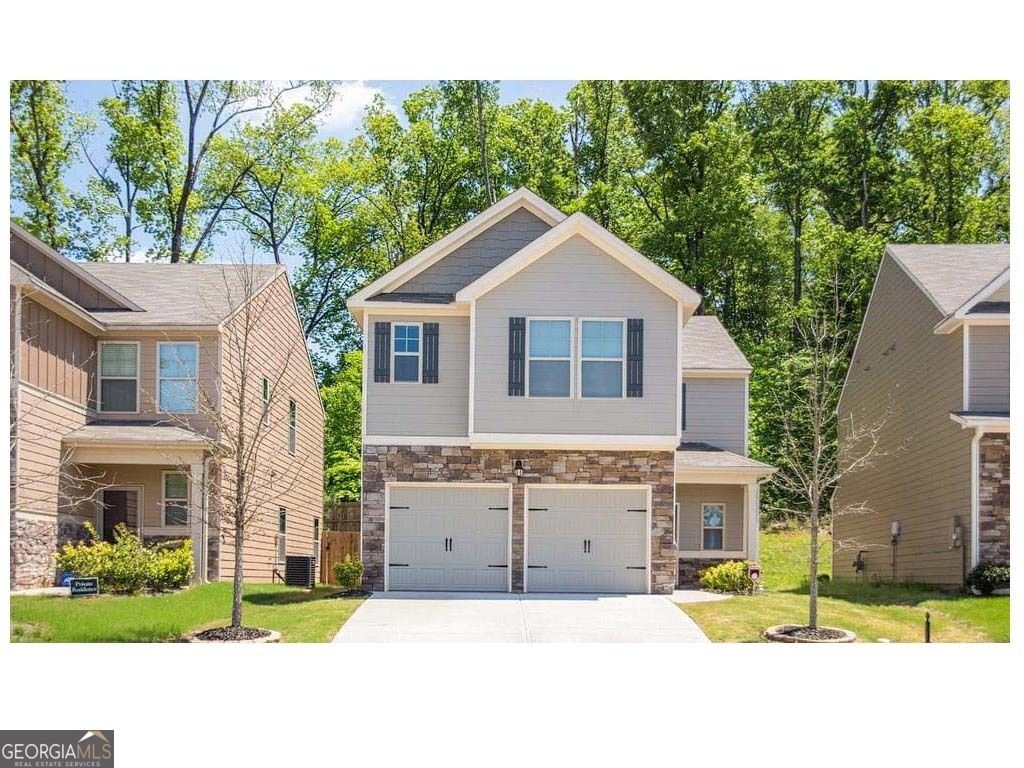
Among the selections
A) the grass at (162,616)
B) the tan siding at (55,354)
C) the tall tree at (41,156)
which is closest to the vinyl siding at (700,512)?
the grass at (162,616)

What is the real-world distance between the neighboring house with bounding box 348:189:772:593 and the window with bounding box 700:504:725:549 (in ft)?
10.6

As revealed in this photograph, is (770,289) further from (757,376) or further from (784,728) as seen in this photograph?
(784,728)

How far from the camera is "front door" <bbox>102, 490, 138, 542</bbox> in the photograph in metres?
23.8

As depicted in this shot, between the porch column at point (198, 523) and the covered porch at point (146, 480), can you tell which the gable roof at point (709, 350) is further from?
the covered porch at point (146, 480)

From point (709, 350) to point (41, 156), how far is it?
2030 cm

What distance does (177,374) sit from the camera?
23172 millimetres

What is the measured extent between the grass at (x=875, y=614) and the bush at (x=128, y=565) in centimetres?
840

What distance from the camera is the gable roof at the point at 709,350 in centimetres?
2558

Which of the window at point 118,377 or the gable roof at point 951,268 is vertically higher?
the gable roof at point 951,268

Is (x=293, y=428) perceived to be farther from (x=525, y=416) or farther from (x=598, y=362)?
(x=598, y=362)

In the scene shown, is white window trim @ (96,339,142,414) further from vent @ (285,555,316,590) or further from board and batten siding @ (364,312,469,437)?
board and batten siding @ (364,312,469,437)

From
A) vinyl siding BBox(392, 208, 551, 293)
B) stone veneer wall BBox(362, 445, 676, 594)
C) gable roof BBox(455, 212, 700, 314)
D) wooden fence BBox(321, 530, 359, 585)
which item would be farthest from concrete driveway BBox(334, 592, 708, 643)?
wooden fence BBox(321, 530, 359, 585)
